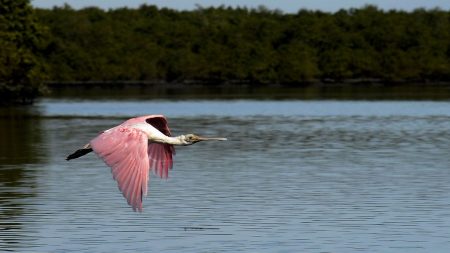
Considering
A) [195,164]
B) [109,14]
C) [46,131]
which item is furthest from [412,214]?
[109,14]

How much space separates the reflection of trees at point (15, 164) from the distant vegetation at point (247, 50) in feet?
321

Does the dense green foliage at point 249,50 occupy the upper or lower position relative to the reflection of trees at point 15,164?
lower

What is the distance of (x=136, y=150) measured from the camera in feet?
53.3

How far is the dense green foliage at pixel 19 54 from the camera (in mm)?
81062

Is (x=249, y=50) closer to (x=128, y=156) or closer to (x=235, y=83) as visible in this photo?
(x=235, y=83)

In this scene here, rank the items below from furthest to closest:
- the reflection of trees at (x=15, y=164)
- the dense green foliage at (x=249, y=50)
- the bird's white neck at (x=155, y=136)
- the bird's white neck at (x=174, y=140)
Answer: the dense green foliage at (x=249, y=50), the reflection of trees at (x=15, y=164), the bird's white neck at (x=174, y=140), the bird's white neck at (x=155, y=136)

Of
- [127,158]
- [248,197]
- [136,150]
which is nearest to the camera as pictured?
[127,158]

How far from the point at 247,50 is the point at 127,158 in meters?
151

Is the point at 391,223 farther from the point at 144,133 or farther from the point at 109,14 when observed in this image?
the point at 109,14

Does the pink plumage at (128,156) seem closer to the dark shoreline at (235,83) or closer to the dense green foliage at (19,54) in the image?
the dense green foliage at (19,54)

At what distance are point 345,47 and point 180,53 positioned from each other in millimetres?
17606

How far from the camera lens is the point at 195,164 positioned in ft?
116

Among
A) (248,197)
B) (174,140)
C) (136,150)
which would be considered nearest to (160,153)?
(174,140)

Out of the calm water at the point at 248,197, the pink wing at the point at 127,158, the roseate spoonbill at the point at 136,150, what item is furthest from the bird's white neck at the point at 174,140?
the calm water at the point at 248,197
